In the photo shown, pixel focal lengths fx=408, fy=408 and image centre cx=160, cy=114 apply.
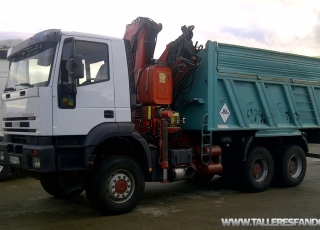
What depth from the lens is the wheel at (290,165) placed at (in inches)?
382

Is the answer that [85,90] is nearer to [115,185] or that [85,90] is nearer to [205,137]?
[115,185]

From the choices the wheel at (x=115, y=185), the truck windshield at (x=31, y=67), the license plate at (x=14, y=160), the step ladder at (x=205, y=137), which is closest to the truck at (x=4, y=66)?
the truck windshield at (x=31, y=67)

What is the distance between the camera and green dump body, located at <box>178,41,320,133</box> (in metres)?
8.35

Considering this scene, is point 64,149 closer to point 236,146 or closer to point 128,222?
point 128,222

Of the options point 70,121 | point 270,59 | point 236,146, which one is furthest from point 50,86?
point 270,59

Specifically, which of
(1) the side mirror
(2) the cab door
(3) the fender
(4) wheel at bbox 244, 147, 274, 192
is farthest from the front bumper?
(4) wheel at bbox 244, 147, 274, 192

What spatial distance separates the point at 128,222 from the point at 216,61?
3782 millimetres

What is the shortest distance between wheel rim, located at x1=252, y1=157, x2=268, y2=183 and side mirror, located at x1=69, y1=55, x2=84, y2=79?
485 cm

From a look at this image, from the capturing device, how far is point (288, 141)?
10094 mm

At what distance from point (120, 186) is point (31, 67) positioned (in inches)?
98.4

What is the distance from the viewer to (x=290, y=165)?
9.97 m

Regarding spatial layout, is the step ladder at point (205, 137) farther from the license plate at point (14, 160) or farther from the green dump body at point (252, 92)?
the license plate at point (14, 160)

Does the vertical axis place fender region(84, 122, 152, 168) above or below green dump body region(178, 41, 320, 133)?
below

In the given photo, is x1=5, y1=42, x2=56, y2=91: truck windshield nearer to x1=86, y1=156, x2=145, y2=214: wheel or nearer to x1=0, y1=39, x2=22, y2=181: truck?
x1=86, y1=156, x2=145, y2=214: wheel
